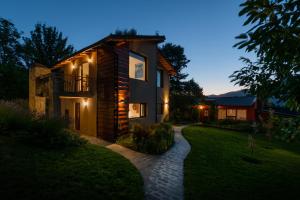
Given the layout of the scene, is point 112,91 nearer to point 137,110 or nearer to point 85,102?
point 85,102

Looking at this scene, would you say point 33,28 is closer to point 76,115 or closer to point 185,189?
point 76,115

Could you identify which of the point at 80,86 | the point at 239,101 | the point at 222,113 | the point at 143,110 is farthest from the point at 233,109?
the point at 80,86

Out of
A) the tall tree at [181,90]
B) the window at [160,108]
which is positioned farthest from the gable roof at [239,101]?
the window at [160,108]

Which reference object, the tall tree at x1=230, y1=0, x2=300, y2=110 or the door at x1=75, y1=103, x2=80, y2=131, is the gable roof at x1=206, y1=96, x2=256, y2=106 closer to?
the door at x1=75, y1=103, x2=80, y2=131

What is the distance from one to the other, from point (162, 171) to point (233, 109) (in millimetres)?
23248

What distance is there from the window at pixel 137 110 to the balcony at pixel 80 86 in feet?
9.30

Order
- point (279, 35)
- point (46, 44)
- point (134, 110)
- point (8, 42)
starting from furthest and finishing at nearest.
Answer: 1. point (46, 44)
2. point (8, 42)
3. point (134, 110)
4. point (279, 35)

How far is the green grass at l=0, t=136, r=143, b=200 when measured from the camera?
128 inches

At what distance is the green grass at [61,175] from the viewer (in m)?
3.24

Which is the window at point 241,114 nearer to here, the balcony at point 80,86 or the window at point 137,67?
the window at point 137,67

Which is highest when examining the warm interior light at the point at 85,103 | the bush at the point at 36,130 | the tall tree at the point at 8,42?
the tall tree at the point at 8,42

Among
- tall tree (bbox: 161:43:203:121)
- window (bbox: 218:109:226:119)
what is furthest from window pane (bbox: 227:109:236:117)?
tall tree (bbox: 161:43:203:121)

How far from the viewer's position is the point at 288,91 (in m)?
2.13

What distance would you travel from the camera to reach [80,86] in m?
11.3
